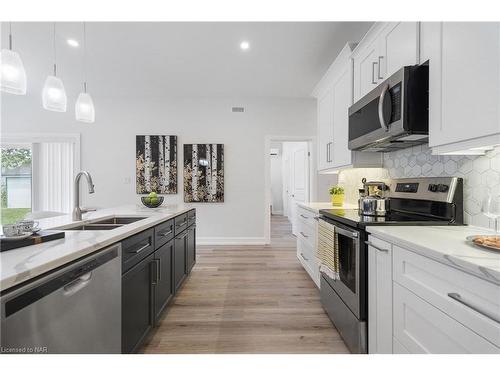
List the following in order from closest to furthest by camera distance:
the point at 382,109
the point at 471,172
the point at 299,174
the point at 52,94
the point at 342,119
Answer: the point at 471,172 < the point at 382,109 < the point at 52,94 < the point at 342,119 < the point at 299,174

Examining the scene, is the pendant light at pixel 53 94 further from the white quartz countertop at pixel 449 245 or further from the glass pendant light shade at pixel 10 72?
the white quartz countertop at pixel 449 245

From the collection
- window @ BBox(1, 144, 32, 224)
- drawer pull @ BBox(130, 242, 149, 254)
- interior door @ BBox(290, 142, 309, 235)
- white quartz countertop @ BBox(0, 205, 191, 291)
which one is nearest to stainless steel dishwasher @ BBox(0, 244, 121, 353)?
white quartz countertop @ BBox(0, 205, 191, 291)

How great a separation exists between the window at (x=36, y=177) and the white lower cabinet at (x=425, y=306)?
5.42 metres

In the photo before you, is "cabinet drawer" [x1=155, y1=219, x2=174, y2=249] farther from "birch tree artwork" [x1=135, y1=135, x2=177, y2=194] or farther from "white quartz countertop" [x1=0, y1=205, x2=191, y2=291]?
"birch tree artwork" [x1=135, y1=135, x2=177, y2=194]

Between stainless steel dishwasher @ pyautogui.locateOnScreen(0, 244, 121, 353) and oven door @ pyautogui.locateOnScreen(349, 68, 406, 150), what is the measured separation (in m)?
1.79

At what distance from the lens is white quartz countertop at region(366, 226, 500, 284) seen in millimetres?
785

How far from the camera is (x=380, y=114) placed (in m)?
1.68

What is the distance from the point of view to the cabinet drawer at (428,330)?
84 centimetres

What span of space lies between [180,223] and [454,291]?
7.01 ft

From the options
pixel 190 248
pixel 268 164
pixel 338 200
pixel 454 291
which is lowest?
pixel 190 248

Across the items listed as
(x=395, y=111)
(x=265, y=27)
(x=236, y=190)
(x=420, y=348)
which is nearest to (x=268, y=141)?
(x=236, y=190)

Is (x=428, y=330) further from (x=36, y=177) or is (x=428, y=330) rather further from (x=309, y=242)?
(x=36, y=177)

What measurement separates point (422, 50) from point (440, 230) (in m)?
1.04

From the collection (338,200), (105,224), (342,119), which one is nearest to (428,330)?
(338,200)
